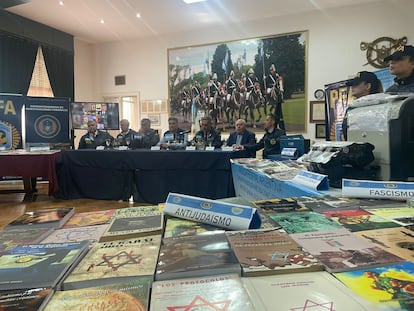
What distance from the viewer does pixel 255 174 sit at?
2.09 meters

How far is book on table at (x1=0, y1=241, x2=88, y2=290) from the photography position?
544 millimetres

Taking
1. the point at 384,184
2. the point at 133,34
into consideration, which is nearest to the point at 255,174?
the point at 384,184

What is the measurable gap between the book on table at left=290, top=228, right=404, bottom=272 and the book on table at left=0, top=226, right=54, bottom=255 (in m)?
0.66

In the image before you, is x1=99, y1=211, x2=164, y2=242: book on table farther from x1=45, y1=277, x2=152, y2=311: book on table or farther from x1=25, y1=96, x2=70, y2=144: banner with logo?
x1=25, y1=96, x2=70, y2=144: banner with logo

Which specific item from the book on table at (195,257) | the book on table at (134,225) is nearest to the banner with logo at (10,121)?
the book on table at (134,225)

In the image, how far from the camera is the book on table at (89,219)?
925 millimetres

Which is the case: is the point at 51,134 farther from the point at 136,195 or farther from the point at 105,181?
the point at 136,195

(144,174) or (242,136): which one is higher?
(242,136)

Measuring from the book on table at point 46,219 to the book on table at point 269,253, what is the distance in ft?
1.72

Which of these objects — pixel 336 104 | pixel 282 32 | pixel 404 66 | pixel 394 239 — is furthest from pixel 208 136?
pixel 394 239

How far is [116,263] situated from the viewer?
62cm

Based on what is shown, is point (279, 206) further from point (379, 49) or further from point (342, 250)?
point (379, 49)

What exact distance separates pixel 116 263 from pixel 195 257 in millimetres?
160

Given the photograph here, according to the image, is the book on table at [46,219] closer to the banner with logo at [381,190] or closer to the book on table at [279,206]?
the book on table at [279,206]
